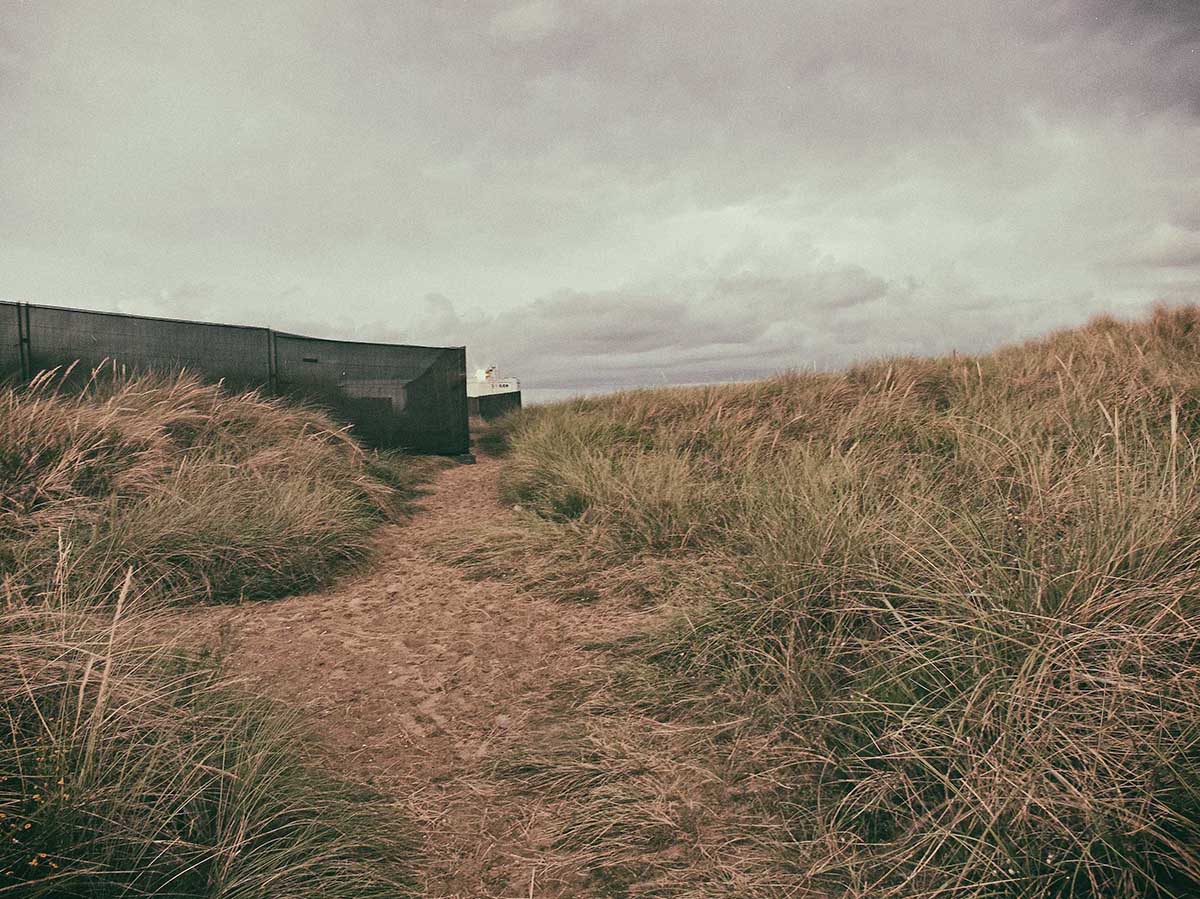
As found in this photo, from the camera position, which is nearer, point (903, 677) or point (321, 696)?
point (903, 677)

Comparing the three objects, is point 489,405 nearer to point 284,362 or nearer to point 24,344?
point 284,362

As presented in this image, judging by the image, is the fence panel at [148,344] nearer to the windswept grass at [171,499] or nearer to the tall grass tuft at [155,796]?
the windswept grass at [171,499]

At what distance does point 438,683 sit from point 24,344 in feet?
18.5

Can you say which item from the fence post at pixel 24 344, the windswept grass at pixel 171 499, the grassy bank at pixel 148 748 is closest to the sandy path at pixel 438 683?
the grassy bank at pixel 148 748

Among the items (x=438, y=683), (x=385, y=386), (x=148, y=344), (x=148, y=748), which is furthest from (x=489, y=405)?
(x=148, y=748)

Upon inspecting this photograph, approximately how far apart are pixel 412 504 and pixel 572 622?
3.46 m

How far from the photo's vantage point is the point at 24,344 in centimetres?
569

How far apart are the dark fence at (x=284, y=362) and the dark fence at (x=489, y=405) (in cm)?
377

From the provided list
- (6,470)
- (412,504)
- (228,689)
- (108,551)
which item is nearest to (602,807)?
(228,689)

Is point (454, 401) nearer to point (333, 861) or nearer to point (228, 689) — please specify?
point (228, 689)

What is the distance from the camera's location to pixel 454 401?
953 centimetres

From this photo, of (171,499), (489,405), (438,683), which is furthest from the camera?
(489,405)

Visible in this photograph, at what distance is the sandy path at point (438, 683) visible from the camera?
1697 mm

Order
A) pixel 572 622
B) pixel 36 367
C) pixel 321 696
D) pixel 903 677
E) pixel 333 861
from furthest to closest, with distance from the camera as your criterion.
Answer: pixel 36 367 < pixel 572 622 < pixel 321 696 < pixel 903 677 < pixel 333 861
